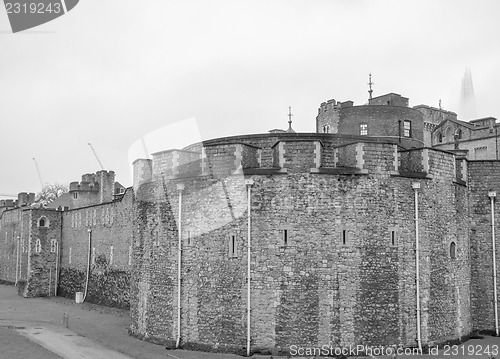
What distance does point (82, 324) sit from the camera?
30.5m

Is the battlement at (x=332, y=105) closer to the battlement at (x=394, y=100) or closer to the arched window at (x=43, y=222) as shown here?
the battlement at (x=394, y=100)

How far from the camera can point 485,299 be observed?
25000 mm

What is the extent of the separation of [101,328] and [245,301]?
11286mm

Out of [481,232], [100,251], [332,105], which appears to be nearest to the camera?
[481,232]

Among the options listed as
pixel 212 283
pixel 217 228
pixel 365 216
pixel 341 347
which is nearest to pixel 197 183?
pixel 217 228

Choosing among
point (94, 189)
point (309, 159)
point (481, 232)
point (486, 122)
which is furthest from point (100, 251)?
point (486, 122)

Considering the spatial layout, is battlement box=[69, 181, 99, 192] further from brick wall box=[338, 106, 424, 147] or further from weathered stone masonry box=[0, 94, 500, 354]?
weathered stone masonry box=[0, 94, 500, 354]

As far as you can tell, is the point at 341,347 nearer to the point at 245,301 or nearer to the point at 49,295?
the point at 245,301

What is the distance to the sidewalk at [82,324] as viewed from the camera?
2180 centimetres

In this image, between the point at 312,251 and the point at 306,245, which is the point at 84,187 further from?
the point at 312,251

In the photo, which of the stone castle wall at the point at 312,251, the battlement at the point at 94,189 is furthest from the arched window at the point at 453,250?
the battlement at the point at 94,189

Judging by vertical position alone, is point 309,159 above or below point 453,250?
above

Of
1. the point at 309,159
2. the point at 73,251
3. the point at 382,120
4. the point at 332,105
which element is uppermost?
the point at 332,105

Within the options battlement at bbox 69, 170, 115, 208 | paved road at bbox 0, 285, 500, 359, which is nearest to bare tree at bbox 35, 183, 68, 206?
battlement at bbox 69, 170, 115, 208
